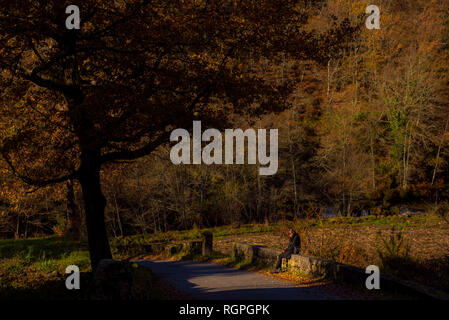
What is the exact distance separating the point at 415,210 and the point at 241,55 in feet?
117

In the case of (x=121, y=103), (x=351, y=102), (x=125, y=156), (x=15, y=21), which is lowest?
(x=125, y=156)

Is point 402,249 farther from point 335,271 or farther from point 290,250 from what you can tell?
point 290,250

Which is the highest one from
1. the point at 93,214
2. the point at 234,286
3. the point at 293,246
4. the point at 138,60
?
the point at 138,60

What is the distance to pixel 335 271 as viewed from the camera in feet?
37.9

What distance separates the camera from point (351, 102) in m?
45.8

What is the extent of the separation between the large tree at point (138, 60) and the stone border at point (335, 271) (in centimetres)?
469

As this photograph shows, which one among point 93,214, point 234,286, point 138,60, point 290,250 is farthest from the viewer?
point 290,250

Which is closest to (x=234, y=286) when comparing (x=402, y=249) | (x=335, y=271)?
(x=335, y=271)

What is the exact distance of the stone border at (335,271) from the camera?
8.94m

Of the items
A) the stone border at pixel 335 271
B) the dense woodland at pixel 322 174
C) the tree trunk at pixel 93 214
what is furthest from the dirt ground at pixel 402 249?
the dense woodland at pixel 322 174

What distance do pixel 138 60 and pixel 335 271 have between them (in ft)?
24.1
